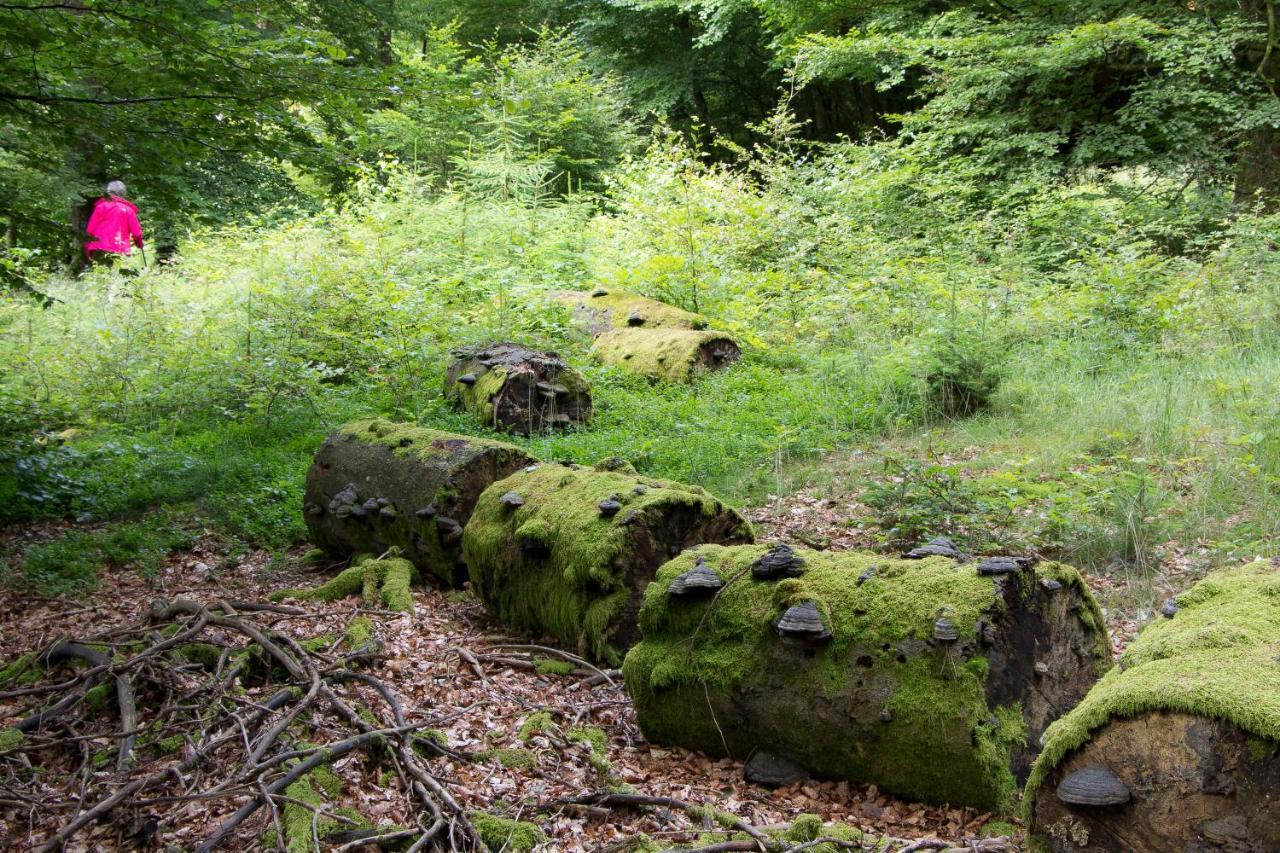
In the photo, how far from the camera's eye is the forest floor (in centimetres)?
310

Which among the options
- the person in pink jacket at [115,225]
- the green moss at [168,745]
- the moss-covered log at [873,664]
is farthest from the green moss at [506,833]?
the person in pink jacket at [115,225]

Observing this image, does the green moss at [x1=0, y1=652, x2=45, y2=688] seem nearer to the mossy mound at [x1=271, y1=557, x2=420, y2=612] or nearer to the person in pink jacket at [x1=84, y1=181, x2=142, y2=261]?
the mossy mound at [x1=271, y1=557, x2=420, y2=612]

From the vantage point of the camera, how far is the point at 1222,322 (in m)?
8.99

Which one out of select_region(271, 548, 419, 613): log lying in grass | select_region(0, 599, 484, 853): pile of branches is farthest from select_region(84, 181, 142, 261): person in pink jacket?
select_region(0, 599, 484, 853): pile of branches

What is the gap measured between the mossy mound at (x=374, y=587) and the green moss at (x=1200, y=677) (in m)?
4.10

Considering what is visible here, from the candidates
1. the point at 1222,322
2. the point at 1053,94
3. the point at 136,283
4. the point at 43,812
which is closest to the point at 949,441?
the point at 1222,322

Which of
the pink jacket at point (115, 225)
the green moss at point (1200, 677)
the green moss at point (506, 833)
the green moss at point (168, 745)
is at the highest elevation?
the pink jacket at point (115, 225)

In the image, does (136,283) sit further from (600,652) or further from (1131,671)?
(1131,671)

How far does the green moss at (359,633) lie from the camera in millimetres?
4684

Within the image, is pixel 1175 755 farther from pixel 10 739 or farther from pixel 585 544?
pixel 10 739

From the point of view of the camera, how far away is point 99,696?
380cm

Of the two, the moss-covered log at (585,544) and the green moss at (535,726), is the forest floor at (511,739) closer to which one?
the green moss at (535,726)

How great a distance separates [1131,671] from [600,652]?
2759 mm

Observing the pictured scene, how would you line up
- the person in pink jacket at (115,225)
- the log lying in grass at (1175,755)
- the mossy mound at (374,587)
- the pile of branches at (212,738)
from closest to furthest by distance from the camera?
1. the log lying in grass at (1175,755)
2. the pile of branches at (212,738)
3. the mossy mound at (374,587)
4. the person in pink jacket at (115,225)
